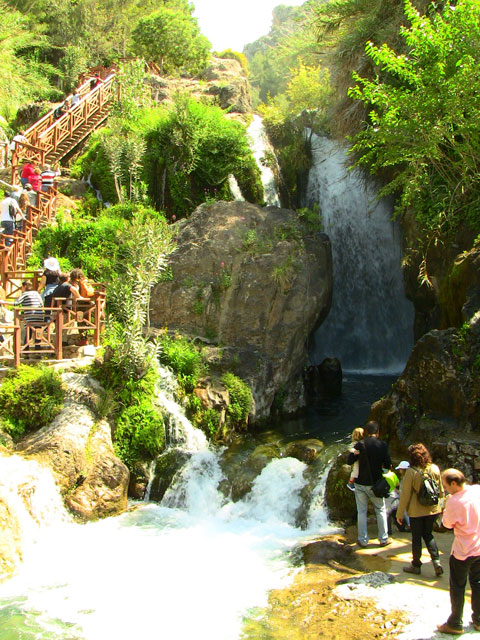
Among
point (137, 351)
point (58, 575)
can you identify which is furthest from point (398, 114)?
point (58, 575)

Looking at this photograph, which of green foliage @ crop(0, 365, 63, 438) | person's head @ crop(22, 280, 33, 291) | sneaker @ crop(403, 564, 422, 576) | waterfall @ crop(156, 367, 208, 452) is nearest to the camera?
sneaker @ crop(403, 564, 422, 576)

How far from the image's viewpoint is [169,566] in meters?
8.29

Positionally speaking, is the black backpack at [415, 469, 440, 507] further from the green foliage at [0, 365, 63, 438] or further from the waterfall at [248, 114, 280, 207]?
the waterfall at [248, 114, 280, 207]

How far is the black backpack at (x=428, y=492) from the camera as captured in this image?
7.00m

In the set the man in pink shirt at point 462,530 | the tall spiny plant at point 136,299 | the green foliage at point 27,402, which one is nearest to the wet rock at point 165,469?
the tall spiny plant at point 136,299

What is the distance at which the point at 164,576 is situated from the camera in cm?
798

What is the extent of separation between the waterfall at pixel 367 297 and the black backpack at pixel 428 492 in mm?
12416

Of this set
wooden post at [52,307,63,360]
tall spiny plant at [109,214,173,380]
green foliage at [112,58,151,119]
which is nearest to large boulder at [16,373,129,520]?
wooden post at [52,307,63,360]

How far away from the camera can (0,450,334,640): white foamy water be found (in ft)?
22.2

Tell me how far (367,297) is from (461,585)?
14713 mm

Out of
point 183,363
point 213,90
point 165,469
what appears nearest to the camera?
point 165,469

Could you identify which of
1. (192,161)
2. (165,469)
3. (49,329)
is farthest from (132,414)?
(192,161)

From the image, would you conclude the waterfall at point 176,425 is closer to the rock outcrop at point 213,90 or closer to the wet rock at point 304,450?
the wet rock at point 304,450

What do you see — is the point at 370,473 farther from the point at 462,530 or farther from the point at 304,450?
the point at 304,450
